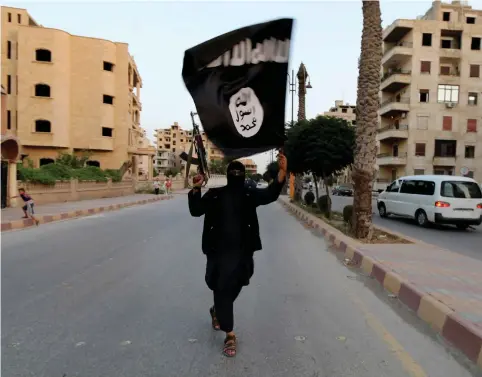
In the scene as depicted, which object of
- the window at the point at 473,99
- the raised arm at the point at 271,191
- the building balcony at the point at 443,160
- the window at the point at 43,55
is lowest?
the raised arm at the point at 271,191

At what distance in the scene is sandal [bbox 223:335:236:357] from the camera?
3.40m

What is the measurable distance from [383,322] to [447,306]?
0.74m

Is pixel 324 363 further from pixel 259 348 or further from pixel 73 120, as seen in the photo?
pixel 73 120

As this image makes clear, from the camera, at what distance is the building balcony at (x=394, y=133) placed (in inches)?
1901

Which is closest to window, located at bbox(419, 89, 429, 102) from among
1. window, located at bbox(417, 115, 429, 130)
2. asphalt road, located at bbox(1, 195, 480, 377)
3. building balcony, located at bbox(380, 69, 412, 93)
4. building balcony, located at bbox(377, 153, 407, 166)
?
building balcony, located at bbox(380, 69, 412, 93)

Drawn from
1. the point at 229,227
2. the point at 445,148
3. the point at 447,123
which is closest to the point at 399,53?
the point at 447,123

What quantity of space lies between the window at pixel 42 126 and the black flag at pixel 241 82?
39117 millimetres

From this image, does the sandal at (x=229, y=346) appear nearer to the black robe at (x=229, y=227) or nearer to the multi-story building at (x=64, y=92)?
the black robe at (x=229, y=227)

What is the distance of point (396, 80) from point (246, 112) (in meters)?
50.0

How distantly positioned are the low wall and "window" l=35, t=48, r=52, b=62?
47.3ft

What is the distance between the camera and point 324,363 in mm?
3312

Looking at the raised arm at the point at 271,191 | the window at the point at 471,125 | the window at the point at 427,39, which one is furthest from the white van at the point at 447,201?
the window at the point at 427,39

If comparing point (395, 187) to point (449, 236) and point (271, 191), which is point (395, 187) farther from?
point (271, 191)

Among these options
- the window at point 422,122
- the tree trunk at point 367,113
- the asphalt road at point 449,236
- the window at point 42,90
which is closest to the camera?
the asphalt road at point 449,236
